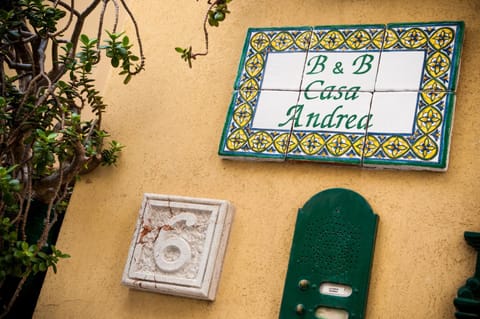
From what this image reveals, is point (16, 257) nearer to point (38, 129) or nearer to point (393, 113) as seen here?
point (38, 129)

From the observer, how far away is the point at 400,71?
2.97 m

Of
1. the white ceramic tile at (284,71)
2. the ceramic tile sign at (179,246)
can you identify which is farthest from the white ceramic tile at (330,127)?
the ceramic tile sign at (179,246)

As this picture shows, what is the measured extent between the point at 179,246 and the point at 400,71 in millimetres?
1205

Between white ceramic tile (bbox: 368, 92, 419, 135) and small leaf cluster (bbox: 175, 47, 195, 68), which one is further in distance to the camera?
small leaf cluster (bbox: 175, 47, 195, 68)

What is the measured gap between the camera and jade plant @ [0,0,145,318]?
2916 millimetres

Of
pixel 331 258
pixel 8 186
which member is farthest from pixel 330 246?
pixel 8 186

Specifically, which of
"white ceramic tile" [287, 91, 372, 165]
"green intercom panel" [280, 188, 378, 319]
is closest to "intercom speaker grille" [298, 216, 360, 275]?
"green intercom panel" [280, 188, 378, 319]

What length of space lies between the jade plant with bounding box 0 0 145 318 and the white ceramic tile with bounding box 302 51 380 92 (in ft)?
2.67

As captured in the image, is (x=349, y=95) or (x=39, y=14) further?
(x=39, y=14)

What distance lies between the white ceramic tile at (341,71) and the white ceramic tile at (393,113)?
9 cm

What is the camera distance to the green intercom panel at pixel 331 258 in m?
2.68

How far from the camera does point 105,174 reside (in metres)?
3.50

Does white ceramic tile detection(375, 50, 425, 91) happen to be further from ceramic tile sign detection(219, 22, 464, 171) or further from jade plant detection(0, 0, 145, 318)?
jade plant detection(0, 0, 145, 318)

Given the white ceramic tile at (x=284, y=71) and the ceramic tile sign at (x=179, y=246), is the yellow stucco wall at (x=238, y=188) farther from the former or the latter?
the white ceramic tile at (x=284, y=71)
